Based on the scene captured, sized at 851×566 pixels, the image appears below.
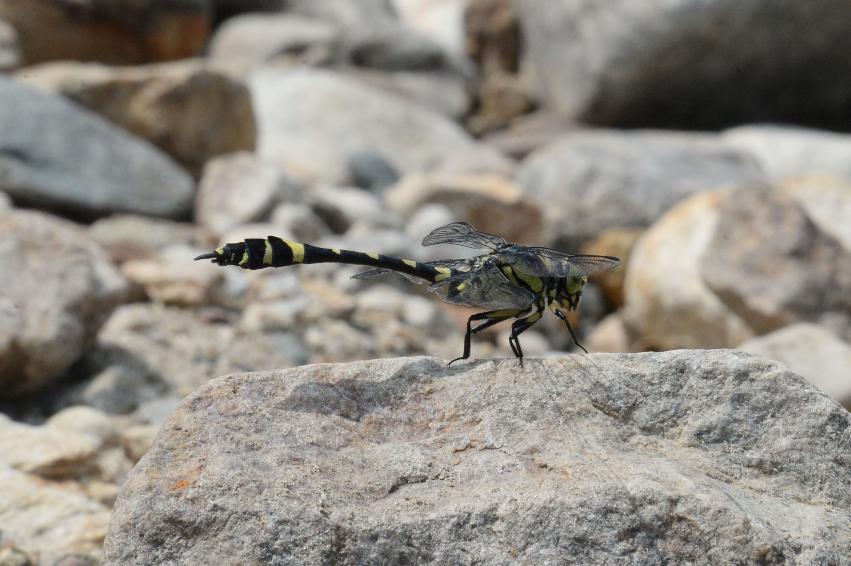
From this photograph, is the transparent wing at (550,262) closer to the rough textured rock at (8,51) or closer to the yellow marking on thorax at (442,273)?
the yellow marking on thorax at (442,273)

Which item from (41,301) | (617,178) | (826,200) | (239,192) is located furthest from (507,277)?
(617,178)

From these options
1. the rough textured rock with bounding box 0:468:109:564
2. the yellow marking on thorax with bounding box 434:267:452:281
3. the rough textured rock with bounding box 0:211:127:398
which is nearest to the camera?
the yellow marking on thorax with bounding box 434:267:452:281

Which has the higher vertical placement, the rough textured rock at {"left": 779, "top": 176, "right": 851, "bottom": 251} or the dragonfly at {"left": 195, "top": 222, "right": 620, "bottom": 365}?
the dragonfly at {"left": 195, "top": 222, "right": 620, "bottom": 365}

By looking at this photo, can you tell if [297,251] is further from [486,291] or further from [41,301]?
[41,301]

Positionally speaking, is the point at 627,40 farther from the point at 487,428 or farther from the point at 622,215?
the point at 487,428

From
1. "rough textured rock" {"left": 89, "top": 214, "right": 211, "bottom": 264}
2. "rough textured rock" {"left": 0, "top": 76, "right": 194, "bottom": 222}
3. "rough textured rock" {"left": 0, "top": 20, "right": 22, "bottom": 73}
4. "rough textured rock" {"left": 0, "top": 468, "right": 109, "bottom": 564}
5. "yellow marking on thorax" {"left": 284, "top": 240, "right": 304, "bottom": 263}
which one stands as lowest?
"rough textured rock" {"left": 89, "top": 214, "right": 211, "bottom": 264}

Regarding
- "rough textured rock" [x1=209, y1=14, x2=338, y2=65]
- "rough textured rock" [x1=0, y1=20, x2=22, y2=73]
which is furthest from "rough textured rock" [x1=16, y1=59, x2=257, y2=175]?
"rough textured rock" [x1=209, y1=14, x2=338, y2=65]

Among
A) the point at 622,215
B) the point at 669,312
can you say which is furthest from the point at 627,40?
the point at 669,312

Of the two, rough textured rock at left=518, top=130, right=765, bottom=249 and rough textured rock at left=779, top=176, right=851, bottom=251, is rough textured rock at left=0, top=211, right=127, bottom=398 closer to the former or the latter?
rough textured rock at left=779, top=176, right=851, bottom=251
